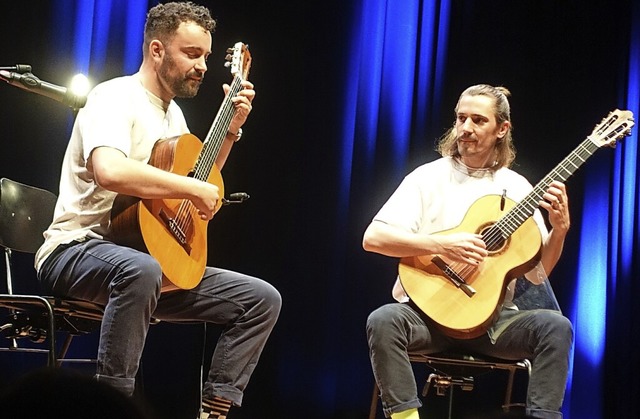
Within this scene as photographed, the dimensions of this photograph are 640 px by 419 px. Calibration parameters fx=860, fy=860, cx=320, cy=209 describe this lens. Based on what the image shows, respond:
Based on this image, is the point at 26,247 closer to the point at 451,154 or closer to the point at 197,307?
the point at 197,307

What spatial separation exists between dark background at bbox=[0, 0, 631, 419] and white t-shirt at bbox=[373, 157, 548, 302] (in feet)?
3.02

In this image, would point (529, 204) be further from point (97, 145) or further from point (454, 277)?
point (97, 145)

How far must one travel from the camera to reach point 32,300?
275 cm

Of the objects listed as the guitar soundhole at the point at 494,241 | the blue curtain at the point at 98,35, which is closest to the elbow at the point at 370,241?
the guitar soundhole at the point at 494,241

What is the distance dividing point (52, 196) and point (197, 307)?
814 mm

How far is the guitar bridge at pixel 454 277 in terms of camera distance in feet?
10.4

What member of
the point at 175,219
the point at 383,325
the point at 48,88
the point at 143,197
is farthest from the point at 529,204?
the point at 48,88

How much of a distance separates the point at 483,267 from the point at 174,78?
1.33 metres

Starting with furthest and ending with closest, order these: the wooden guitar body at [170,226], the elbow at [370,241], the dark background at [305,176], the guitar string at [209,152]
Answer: the dark background at [305,176] < the elbow at [370,241] < the guitar string at [209,152] < the wooden guitar body at [170,226]

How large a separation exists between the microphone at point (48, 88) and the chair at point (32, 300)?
2.31 ft

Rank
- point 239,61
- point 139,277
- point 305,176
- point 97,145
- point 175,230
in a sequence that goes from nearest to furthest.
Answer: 1. point 139,277
2. point 97,145
3. point 175,230
4. point 239,61
5. point 305,176

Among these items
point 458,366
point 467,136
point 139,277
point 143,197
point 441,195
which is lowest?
point 458,366

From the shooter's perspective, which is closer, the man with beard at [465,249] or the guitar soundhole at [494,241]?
the man with beard at [465,249]

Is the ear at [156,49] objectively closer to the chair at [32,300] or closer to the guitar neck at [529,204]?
the chair at [32,300]
